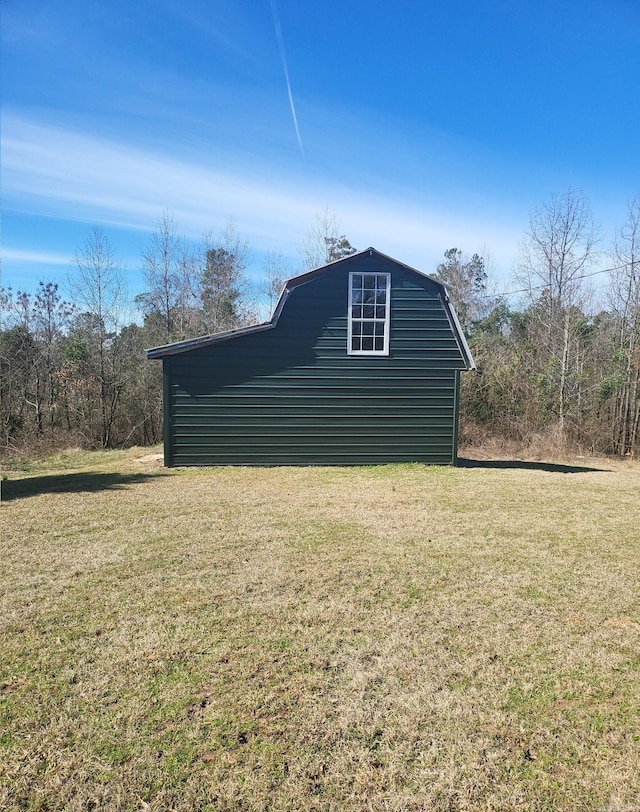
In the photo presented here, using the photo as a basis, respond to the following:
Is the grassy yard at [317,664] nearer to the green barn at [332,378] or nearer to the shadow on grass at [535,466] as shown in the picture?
the green barn at [332,378]

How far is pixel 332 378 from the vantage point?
406 inches

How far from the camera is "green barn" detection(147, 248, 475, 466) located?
10008 mm

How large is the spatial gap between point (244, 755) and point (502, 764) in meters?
1.15

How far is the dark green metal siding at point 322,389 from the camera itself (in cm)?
1001

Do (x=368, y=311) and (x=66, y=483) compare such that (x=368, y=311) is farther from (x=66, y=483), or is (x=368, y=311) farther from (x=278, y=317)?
(x=66, y=483)

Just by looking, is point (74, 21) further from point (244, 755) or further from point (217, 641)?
point (244, 755)

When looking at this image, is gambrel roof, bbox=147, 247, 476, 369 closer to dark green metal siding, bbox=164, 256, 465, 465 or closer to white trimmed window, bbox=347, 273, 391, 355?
dark green metal siding, bbox=164, 256, 465, 465

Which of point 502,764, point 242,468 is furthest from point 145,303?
point 502,764

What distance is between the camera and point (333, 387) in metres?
10.3

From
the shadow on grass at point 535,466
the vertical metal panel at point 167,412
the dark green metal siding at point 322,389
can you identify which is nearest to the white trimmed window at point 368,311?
the dark green metal siding at point 322,389

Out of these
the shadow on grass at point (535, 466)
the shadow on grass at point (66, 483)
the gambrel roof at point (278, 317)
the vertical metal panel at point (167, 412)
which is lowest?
the shadow on grass at point (535, 466)

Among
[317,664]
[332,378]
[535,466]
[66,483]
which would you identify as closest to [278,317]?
[332,378]

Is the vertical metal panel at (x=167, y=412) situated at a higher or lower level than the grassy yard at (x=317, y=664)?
higher

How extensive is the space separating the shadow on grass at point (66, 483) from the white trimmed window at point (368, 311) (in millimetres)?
5132
